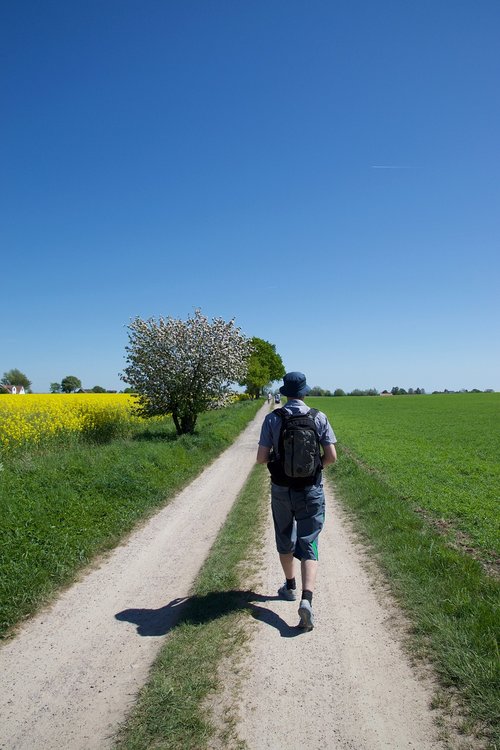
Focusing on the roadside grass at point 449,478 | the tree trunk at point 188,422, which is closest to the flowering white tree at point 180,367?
the tree trunk at point 188,422

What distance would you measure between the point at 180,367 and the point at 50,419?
585 cm

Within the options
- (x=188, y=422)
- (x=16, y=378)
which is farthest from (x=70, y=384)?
(x=188, y=422)

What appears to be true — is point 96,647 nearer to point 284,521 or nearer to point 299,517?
point 284,521

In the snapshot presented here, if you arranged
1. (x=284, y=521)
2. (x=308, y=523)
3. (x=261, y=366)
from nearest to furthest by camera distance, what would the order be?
(x=308, y=523) → (x=284, y=521) → (x=261, y=366)

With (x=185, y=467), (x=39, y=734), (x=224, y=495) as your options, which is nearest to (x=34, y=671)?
(x=39, y=734)

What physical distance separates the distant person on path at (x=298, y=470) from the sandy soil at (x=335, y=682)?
495mm

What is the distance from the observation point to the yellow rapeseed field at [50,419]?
565 inches

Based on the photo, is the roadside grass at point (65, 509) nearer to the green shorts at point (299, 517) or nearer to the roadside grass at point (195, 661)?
the roadside grass at point (195, 661)

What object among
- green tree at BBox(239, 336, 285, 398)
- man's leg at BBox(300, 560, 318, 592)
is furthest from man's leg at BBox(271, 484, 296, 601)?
green tree at BBox(239, 336, 285, 398)

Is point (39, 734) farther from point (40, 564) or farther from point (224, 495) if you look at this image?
point (224, 495)

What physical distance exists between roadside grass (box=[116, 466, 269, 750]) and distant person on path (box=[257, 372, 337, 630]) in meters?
0.88

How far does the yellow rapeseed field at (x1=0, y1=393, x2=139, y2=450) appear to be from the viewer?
14344mm

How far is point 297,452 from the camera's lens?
187 inches

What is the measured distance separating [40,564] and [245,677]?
11.4ft
